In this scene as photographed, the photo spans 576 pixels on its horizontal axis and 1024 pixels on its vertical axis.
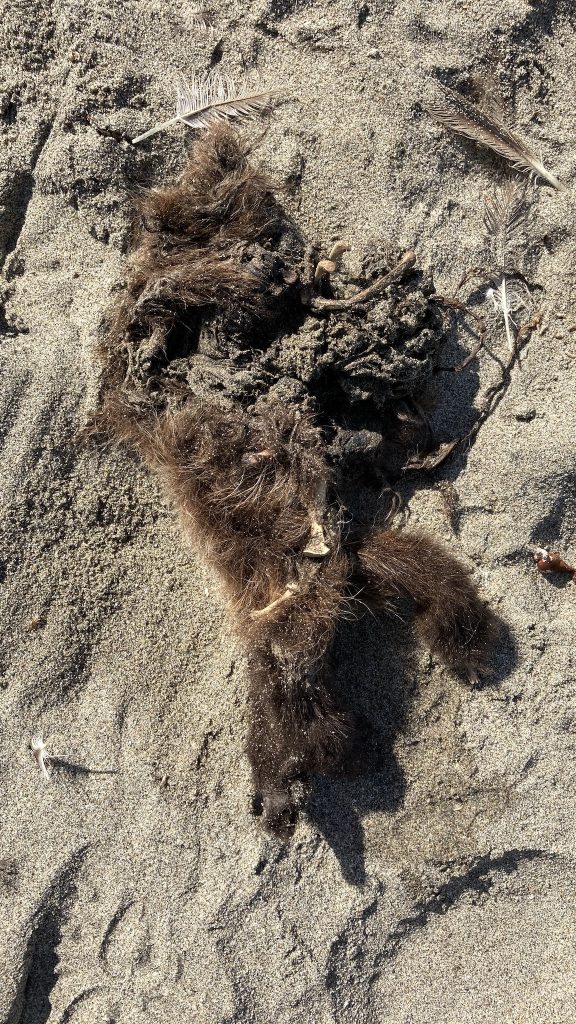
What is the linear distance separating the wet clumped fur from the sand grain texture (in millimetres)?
168

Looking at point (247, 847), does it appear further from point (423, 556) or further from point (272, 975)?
point (423, 556)

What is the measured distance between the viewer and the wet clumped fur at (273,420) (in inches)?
94.5

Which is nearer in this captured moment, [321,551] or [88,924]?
[321,551]

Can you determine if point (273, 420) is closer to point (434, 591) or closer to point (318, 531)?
point (318, 531)

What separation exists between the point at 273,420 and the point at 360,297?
62 cm

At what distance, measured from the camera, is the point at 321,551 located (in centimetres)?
237

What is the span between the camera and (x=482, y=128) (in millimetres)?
2639

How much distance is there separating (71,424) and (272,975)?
2569mm

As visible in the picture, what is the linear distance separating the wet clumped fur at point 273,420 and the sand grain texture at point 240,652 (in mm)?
168

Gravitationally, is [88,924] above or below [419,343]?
below

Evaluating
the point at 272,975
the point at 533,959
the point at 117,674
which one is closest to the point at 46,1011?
the point at 272,975

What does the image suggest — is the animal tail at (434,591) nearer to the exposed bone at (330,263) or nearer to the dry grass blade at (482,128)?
the exposed bone at (330,263)

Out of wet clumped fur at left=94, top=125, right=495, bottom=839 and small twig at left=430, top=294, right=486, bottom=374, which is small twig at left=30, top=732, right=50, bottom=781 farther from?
small twig at left=430, top=294, right=486, bottom=374

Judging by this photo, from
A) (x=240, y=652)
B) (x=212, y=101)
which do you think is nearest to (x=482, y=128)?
(x=212, y=101)
